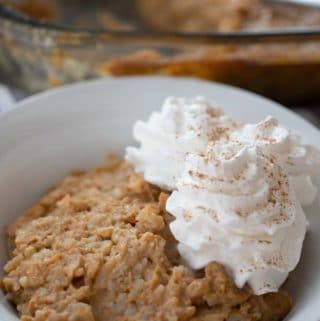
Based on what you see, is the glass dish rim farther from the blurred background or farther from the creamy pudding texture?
the creamy pudding texture

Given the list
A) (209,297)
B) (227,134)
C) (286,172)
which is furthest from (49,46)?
(209,297)

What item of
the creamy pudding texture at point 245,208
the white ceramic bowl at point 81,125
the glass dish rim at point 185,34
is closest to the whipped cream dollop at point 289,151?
the creamy pudding texture at point 245,208

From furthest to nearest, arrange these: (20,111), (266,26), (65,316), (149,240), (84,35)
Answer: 1. (266,26)
2. (84,35)
3. (20,111)
4. (149,240)
5. (65,316)

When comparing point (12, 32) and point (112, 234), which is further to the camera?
point (12, 32)

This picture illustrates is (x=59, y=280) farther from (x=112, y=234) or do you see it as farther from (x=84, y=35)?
(x=84, y=35)

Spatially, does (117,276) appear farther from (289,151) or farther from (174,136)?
(289,151)

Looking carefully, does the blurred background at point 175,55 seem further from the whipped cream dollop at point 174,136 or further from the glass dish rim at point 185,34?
the whipped cream dollop at point 174,136

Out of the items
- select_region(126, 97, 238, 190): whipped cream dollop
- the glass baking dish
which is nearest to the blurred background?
the glass baking dish
